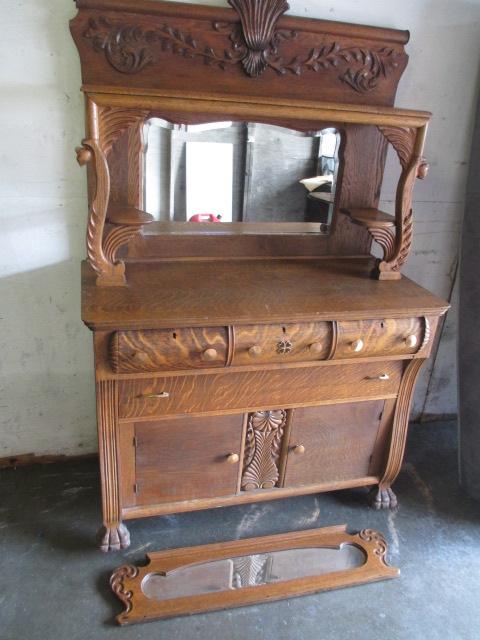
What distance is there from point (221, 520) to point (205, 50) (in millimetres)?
1790

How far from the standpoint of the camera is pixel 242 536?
2.05 meters

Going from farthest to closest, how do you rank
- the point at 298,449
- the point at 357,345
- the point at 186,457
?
the point at 298,449 → the point at 186,457 → the point at 357,345

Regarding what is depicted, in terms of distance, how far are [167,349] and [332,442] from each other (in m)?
0.82

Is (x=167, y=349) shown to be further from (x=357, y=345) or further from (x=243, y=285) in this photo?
(x=357, y=345)

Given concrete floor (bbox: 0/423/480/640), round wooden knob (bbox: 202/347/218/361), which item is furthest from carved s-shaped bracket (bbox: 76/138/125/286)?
concrete floor (bbox: 0/423/480/640)

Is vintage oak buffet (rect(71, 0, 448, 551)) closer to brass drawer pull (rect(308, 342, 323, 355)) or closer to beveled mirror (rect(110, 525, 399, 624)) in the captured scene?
brass drawer pull (rect(308, 342, 323, 355))

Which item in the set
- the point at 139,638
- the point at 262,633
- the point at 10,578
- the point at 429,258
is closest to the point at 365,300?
the point at 429,258

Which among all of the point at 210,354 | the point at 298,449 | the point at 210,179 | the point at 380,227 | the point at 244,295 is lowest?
the point at 298,449

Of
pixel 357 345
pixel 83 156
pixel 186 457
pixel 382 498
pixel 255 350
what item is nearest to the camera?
pixel 83 156

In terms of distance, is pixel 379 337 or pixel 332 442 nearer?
pixel 379 337

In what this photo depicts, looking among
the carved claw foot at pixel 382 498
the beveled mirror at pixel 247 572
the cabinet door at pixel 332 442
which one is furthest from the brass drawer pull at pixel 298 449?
the carved claw foot at pixel 382 498

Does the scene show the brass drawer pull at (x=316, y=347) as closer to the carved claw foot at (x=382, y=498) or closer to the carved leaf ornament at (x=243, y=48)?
the carved claw foot at (x=382, y=498)

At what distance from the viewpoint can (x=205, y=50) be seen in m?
1.78

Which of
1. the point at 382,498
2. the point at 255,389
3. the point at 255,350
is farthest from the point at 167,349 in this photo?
the point at 382,498
